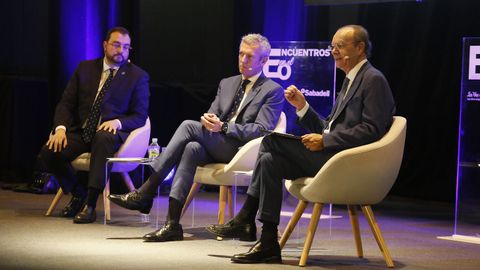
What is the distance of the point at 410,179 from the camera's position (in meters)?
8.62

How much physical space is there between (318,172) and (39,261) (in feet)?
4.93

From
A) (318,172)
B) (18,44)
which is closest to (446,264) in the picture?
(318,172)

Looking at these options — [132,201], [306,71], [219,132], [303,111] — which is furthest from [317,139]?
[306,71]

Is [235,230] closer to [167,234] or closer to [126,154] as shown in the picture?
[167,234]

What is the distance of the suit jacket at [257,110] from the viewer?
5.66 m

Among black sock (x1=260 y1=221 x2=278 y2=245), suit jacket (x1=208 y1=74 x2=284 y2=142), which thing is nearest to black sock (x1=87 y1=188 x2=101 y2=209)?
suit jacket (x1=208 y1=74 x2=284 y2=142)

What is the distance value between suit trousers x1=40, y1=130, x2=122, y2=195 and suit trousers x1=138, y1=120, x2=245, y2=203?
716 mm

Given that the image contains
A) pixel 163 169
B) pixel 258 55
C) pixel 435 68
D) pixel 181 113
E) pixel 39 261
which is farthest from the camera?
pixel 181 113

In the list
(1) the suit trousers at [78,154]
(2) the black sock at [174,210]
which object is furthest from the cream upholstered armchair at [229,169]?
(1) the suit trousers at [78,154]

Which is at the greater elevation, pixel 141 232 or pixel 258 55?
pixel 258 55

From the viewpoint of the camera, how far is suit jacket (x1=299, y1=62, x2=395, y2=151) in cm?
469

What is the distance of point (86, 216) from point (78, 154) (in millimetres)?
516

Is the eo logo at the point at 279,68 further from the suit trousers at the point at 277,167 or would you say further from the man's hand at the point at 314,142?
the man's hand at the point at 314,142

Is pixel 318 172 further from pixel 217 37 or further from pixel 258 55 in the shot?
pixel 217 37
